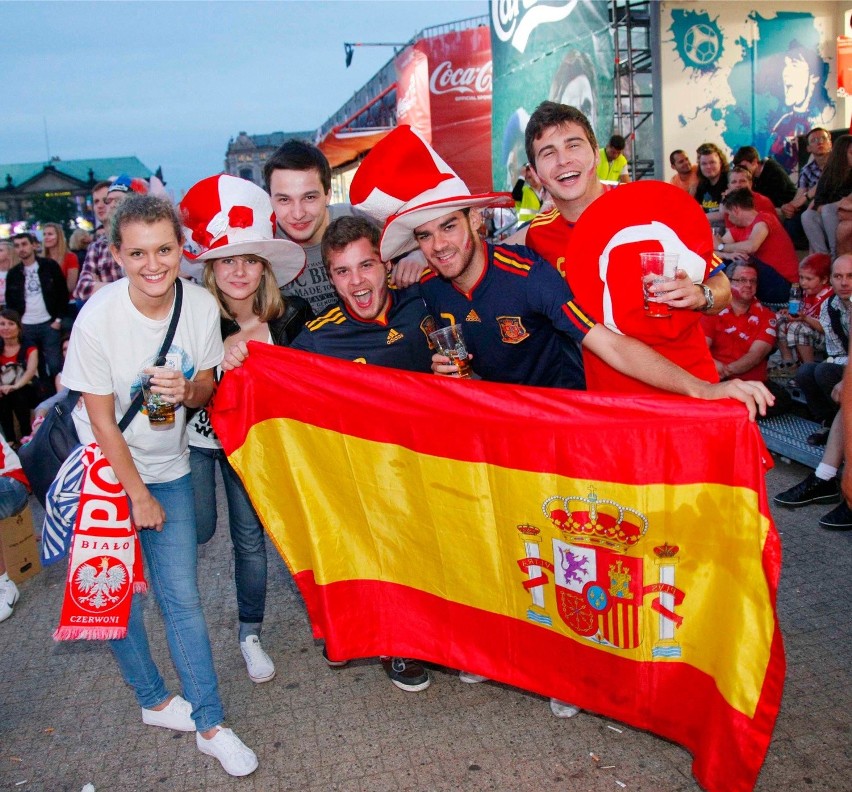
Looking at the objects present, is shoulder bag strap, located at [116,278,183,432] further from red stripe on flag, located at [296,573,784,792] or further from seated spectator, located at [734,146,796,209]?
seated spectator, located at [734,146,796,209]

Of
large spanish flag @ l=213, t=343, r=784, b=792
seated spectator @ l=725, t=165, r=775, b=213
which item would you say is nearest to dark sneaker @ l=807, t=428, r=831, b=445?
seated spectator @ l=725, t=165, r=775, b=213

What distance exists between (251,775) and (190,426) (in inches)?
57.6

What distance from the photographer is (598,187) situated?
361 centimetres

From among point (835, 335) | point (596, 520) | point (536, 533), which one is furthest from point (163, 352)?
point (835, 335)

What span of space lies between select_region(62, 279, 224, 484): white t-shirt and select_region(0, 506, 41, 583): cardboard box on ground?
2468 millimetres

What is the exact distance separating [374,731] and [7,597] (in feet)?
8.83

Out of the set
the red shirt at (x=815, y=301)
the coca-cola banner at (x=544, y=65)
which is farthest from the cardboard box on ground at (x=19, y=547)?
the coca-cola banner at (x=544, y=65)

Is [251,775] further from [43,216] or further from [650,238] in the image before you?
[43,216]

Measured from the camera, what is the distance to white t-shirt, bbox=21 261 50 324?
30.9ft

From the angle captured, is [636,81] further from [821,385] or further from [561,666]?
[561,666]

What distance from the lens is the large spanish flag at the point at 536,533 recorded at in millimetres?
2510

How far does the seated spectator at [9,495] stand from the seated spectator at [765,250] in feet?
21.5

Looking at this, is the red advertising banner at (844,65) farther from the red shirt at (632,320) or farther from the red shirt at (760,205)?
the red shirt at (632,320)

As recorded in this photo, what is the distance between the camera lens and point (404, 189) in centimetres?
337
